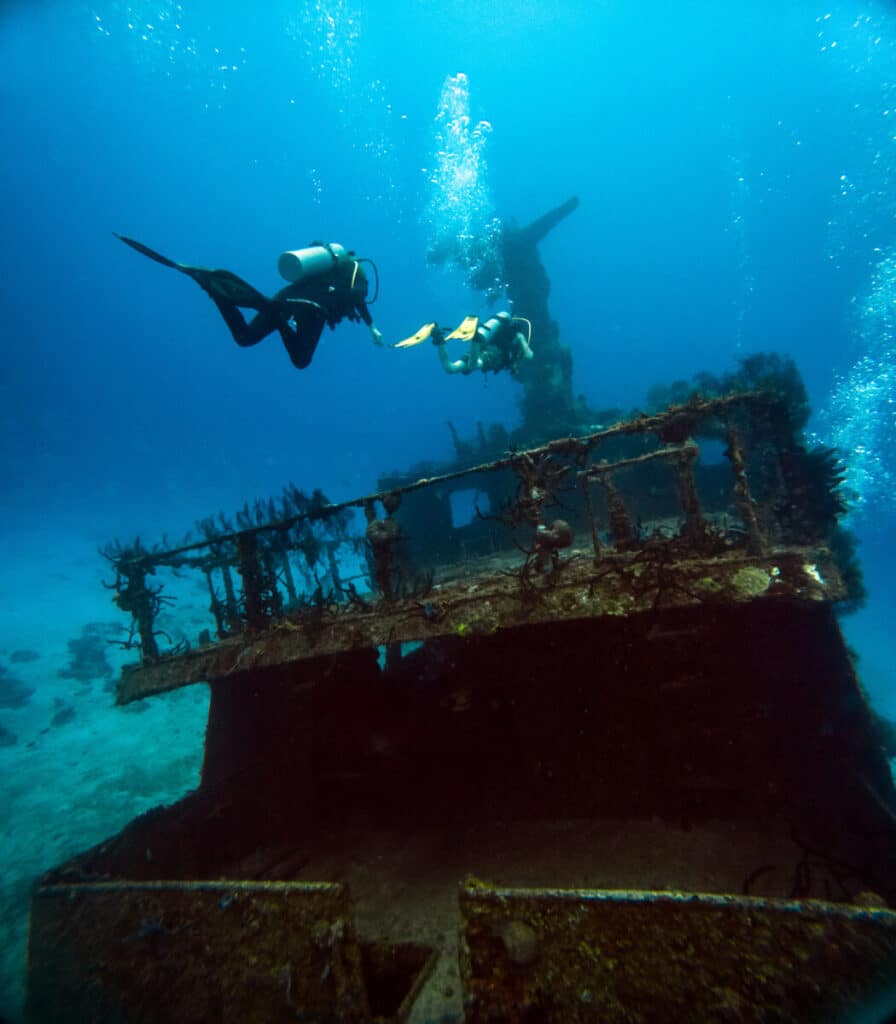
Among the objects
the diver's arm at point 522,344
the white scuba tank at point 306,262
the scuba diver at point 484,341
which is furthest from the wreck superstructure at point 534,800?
the diver's arm at point 522,344

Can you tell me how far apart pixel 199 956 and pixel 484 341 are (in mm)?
10963

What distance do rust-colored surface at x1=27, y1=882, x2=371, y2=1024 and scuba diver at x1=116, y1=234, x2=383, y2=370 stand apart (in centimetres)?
572

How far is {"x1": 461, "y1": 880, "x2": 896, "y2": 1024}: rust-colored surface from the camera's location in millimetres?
1684

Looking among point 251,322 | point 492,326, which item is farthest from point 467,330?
point 251,322

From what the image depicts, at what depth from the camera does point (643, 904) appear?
6.57 ft

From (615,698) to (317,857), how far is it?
3.67m

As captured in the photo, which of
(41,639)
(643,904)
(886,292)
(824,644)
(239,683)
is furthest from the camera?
(886,292)

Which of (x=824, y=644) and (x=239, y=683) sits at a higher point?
(x=239, y=683)

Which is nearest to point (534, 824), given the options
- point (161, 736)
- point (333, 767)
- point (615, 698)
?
point (615, 698)

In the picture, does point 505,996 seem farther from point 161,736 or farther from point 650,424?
point 161,736

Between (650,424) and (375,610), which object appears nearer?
(650,424)

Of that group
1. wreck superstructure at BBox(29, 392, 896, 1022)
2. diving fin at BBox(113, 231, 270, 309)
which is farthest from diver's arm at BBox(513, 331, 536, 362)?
diving fin at BBox(113, 231, 270, 309)

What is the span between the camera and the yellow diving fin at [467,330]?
10555 mm

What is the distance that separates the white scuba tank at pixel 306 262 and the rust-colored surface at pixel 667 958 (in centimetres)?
763
